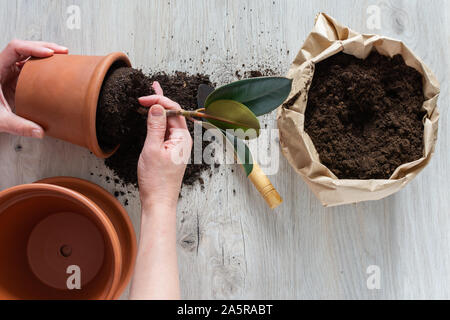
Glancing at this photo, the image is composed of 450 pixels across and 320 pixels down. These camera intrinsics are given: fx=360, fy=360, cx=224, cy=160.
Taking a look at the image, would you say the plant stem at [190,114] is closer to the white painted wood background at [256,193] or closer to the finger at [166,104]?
the finger at [166,104]

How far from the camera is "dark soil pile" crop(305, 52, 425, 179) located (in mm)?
866

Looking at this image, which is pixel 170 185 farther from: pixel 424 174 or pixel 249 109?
pixel 424 174

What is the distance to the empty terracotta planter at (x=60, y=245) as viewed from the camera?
0.85 meters

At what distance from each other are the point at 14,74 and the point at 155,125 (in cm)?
46

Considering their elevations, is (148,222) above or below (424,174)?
below

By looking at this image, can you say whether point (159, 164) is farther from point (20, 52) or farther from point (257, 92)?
point (20, 52)

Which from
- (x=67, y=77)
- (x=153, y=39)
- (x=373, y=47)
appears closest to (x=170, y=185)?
(x=67, y=77)

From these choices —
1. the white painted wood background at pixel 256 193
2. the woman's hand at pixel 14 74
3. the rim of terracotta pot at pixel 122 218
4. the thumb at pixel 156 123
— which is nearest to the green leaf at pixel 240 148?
the thumb at pixel 156 123

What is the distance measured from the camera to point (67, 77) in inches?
30.8

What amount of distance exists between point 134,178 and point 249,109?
0.38 m

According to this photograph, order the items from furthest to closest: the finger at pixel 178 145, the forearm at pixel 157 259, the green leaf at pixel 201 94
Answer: the green leaf at pixel 201 94, the finger at pixel 178 145, the forearm at pixel 157 259

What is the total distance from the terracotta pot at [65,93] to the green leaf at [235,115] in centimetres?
25

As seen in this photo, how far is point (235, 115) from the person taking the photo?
2.48ft

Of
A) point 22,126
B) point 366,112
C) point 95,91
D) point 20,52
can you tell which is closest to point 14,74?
point 20,52
